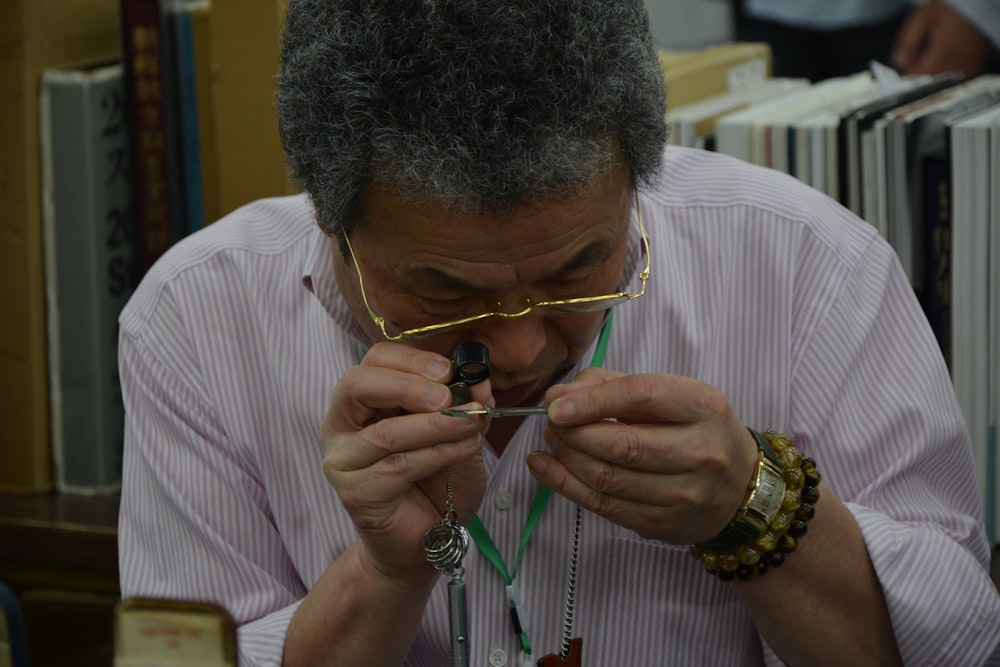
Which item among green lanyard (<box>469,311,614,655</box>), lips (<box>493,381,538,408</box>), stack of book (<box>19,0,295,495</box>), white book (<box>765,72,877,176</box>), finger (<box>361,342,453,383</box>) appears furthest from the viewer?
stack of book (<box>19,0,295,495</box>)

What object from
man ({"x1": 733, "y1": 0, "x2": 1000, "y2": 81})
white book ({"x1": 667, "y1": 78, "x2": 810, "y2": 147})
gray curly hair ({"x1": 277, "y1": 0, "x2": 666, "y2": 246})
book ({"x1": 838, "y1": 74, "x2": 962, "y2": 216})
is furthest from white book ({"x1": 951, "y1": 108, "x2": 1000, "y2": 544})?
man ({"x1": 733, "y1": 0, "x2": 1000, "y2": 81})

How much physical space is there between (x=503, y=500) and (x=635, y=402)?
380 millimetres

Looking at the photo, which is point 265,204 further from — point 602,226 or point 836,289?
point 836,289

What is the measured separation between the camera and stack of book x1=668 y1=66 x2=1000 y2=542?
6.05ft

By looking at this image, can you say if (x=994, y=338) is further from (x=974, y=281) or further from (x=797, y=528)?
(x=797, y=528)

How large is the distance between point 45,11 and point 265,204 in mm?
567

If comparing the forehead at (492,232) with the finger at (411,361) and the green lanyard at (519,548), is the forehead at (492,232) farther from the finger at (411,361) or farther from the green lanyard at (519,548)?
the green lanyard at (519,548)

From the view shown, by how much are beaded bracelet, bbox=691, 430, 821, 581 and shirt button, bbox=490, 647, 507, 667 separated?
12.4 inches

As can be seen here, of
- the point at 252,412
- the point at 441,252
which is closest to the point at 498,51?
the point at 441,252

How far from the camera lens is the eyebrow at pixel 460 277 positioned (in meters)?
1.28

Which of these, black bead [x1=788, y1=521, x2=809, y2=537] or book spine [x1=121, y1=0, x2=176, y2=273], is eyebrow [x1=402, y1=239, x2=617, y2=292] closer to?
black bead [x1=788, y1=521, x2=809, y2=537]

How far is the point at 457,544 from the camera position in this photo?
1334 mm

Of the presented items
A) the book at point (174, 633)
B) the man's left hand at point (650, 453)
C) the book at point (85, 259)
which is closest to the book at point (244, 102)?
the book at point (85, 259)

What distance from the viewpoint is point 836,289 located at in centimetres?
160
